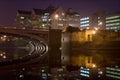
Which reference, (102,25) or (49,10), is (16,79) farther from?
(102,25)

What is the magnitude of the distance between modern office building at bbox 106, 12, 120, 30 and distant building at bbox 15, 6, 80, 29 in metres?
34.9

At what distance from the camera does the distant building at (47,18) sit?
128 metres

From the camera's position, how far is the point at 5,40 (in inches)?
5645

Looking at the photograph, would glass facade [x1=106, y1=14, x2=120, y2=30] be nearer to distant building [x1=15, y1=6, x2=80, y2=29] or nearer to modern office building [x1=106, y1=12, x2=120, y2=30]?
modern office building [x1=106, y1=12, x2=120, y2=30]

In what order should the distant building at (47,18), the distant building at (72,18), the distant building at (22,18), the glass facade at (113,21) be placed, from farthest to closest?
the glass facade at (113,21)
the distant building at (72,18)
the distant building at (22,18)
the distant building at (47,18)

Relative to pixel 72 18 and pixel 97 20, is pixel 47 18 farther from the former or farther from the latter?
pixel 97 20

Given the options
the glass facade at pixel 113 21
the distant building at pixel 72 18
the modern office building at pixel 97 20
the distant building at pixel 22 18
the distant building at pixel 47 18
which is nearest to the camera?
the distant building at pixel 47 18

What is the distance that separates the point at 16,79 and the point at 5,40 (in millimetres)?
122998

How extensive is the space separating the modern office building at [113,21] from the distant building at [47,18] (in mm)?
34908

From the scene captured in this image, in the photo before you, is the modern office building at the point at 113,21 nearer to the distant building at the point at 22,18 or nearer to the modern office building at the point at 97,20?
the modern office building at the point at 97,20

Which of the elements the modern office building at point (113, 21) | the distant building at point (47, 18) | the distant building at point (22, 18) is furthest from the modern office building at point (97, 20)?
the distant building at point (22, 18)

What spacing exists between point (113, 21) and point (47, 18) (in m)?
71.8

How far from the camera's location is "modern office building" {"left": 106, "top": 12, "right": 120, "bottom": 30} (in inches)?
7065

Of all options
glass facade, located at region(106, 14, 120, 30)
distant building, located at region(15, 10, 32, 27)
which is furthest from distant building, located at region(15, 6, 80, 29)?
glass facade, located at region(106, 14, 120, 30)
